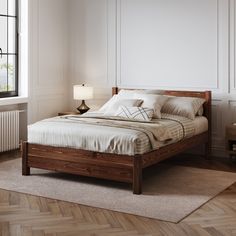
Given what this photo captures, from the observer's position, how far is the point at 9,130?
6.54 m

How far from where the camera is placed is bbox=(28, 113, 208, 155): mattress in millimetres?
4656

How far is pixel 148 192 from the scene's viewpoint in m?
4.67

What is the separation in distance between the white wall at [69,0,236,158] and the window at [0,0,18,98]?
101 cm

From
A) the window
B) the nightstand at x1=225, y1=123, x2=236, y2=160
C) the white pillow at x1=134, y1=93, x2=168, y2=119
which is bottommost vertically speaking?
the nightstand at x1=225, y1=123, x2=236, y2=160

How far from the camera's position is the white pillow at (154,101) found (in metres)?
5.77

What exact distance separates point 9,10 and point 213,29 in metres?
2.74

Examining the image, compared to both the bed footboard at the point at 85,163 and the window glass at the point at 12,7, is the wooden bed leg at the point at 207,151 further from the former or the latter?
the window glass at the point at 12,7

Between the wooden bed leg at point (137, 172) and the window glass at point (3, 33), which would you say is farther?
the window glass at point (3, 33)

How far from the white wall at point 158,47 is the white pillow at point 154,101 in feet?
2.36

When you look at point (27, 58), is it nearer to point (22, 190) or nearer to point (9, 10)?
point (9, 10)

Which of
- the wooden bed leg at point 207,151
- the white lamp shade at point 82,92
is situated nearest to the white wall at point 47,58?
the white lamp shade at point 82,92

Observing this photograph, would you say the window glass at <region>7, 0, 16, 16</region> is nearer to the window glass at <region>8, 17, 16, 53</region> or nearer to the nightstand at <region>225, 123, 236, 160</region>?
the window glass at <region>8, 17, 16, 53</region>

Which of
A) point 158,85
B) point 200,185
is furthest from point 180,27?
point 200,185

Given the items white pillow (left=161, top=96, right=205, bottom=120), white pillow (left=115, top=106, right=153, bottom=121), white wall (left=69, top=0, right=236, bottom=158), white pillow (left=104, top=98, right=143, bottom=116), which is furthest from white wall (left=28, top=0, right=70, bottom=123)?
white pillow (left=161, top=96, right=205, bottom=120)
